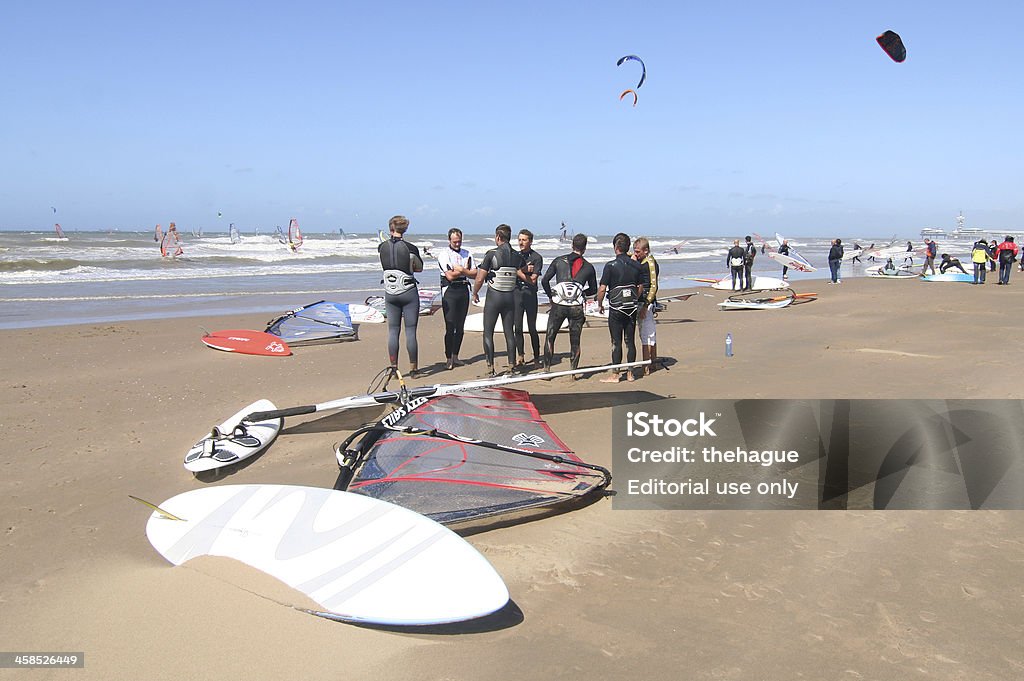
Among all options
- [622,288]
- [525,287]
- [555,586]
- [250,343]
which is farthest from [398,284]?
[555,586]

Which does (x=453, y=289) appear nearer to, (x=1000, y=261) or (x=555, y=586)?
(x=555, y=586)

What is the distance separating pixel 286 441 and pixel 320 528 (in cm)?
233

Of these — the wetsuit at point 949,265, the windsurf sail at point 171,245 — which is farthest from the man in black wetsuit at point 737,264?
the windsurf sail at point 171,245

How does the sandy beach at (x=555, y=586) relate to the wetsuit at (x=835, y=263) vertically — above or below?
below

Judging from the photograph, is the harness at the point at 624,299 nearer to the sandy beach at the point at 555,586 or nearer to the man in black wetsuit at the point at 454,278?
the sandy beach at the point at 555,586

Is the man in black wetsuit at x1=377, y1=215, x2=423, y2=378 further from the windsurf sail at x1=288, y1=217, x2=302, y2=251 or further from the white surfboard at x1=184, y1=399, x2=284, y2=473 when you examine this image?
the windsurf sail at x1=288, y1=217, x2=302, y2=251

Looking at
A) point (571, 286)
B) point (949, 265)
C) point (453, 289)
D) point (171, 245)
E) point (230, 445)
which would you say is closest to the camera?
point (230, 445)

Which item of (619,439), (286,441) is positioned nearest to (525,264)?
(619,439)

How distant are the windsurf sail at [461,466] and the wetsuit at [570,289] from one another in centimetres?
290

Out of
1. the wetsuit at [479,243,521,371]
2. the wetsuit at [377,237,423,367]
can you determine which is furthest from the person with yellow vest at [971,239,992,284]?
the wetsuit at [377,237,423,367]

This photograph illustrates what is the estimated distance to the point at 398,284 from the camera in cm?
727

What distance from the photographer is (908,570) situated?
3373 mm

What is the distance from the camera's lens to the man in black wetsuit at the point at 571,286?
290 inches

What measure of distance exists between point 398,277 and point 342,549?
4329mm
